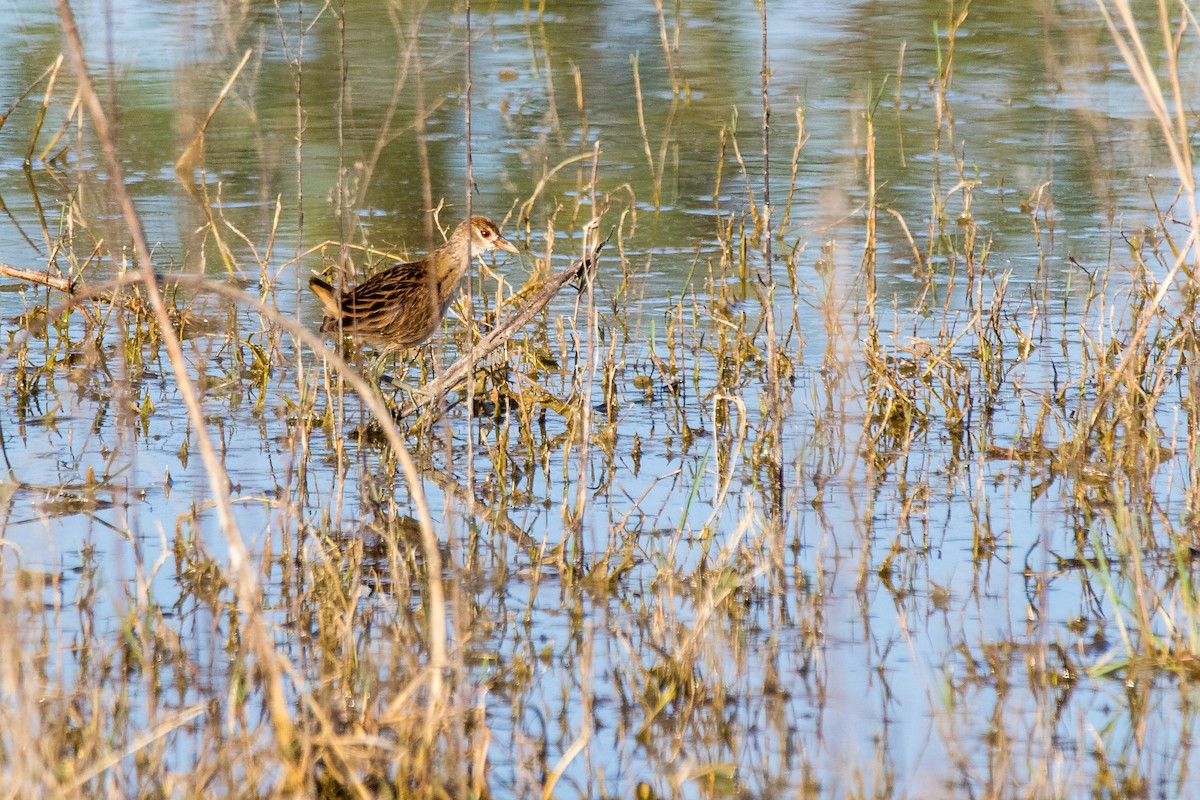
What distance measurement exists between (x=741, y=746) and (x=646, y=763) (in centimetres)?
23

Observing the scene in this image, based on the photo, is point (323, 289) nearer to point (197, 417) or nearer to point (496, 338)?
point (496, 338)

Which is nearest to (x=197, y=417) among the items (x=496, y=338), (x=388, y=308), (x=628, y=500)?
(x=628, y=500)

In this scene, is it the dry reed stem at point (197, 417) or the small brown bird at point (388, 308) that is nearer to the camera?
the dry reed stem at point (197, 417)

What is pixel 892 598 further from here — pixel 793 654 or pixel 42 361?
pixel 42 361

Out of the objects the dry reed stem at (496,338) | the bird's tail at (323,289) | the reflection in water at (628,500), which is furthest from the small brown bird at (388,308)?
the dry reed stem at (496,338)

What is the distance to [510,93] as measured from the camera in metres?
13.0

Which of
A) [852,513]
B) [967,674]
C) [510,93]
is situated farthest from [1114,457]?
[510,93]

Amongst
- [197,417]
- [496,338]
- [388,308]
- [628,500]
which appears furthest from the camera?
[388,308]

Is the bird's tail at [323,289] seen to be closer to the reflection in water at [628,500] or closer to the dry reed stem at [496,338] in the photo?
the reflection in water at [628,500]

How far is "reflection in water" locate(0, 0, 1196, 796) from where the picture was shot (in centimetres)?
384

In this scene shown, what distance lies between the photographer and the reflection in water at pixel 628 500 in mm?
3838

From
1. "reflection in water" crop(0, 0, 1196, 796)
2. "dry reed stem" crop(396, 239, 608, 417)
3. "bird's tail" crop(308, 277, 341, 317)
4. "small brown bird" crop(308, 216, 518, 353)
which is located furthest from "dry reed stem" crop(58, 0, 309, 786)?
"bird's tail" crop(308, 277, 341, 317)

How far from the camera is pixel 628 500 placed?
5719 millimetres

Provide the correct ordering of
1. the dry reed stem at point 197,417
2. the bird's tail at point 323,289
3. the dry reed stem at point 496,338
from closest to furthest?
the dry reed stem at point 197,417, the dry reed stem at point 496,338, the bird's tail at point 323,289
